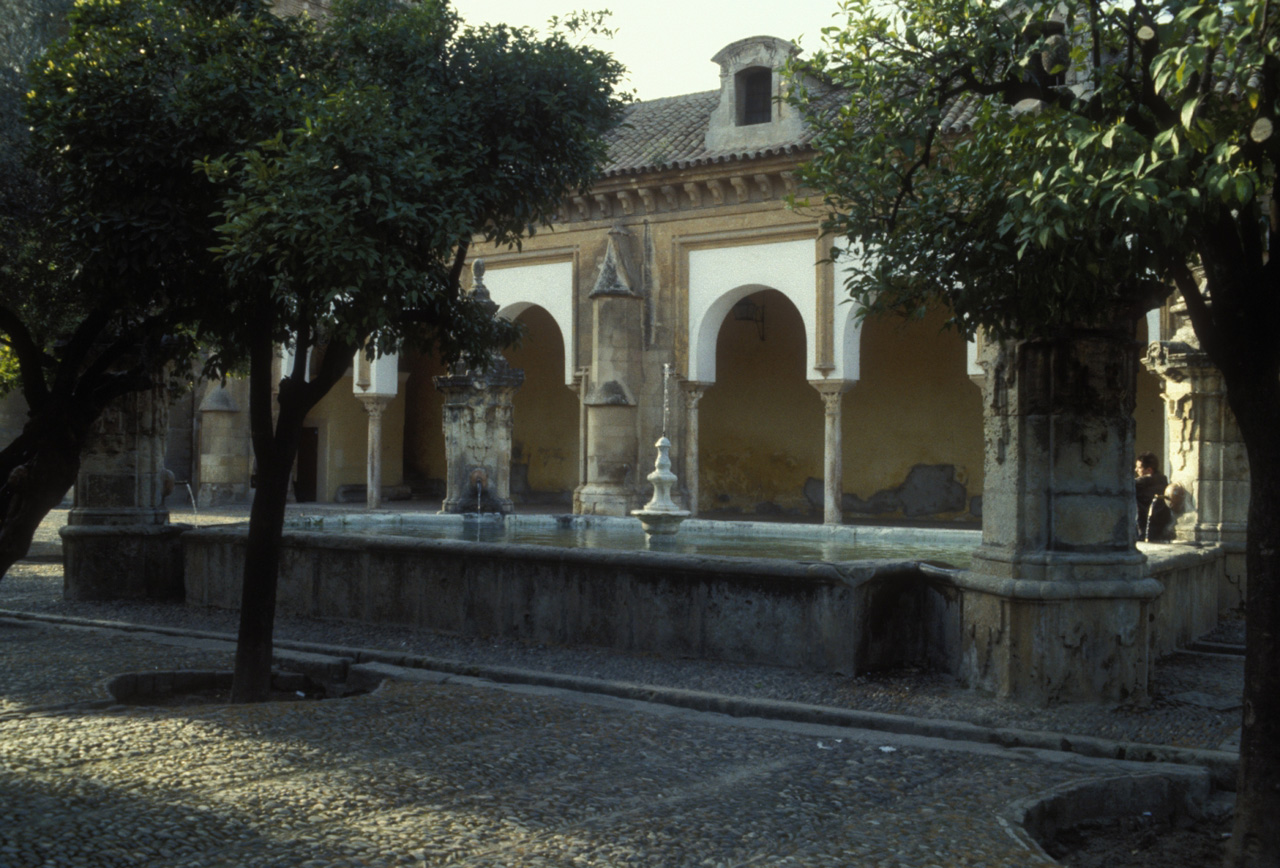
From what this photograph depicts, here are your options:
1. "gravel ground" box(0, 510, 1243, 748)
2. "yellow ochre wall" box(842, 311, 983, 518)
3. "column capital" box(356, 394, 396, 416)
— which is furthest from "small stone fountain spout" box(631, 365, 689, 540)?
"column capital" box(356, 394, 396, 416)

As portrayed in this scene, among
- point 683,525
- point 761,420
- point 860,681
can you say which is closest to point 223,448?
point 761,420

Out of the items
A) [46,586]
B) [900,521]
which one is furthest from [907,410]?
[46,586]

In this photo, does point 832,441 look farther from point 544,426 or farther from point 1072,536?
point 1072,536

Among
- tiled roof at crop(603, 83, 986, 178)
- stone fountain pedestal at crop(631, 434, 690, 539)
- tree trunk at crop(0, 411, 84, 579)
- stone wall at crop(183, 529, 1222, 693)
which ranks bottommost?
stone wall at crop(183, 529, 1222, 693)

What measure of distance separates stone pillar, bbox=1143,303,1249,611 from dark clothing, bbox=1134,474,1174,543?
0.30 ft

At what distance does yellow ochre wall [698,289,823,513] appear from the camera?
23.6m

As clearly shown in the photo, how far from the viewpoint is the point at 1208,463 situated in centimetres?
1009

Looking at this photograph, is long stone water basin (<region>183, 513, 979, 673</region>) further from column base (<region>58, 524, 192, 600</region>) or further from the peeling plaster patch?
the peeling plaster patch

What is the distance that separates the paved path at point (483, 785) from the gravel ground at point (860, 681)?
1.74ft

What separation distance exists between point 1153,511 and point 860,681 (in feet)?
15.2

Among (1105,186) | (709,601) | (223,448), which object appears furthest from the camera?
(223,448)

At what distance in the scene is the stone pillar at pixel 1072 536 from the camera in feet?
20.4

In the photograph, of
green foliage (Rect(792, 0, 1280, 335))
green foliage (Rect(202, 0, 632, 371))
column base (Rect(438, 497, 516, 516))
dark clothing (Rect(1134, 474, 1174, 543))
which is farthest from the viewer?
column base (Rect(438, 497, 516, 516))

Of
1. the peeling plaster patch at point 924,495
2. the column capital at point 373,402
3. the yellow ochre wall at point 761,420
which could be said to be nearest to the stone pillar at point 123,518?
the column capital at point 373,402
